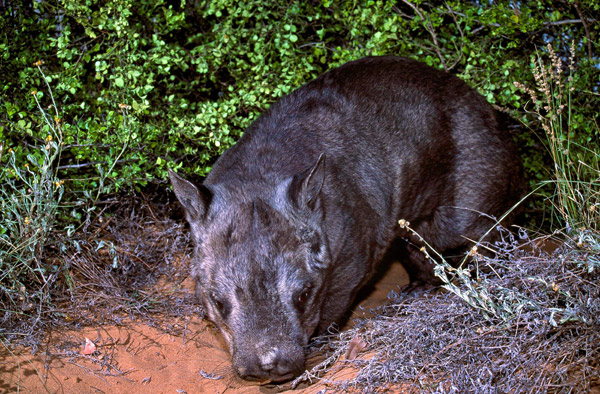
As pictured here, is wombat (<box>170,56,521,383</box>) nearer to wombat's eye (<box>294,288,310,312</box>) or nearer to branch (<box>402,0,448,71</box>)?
wombat's eye (<box>294,288,310,312</box>)

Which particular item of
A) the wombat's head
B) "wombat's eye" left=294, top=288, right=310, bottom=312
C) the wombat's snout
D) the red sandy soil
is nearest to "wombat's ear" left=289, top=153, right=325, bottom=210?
the wombat's head

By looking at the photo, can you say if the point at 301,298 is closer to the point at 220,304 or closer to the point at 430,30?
the point at 220,304

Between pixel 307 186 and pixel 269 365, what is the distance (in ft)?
3.28

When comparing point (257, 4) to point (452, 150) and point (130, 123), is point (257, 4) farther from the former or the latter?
point (452, 150)

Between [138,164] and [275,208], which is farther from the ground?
[275,208]

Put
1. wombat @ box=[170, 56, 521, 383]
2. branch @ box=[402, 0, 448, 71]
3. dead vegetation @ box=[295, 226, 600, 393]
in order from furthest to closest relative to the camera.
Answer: branch @ box=[402, 0, 448, 71] < wombat @ box=[170, 56, 521, 383] < dead vegetation @ box=[295, 226, 600, 393]

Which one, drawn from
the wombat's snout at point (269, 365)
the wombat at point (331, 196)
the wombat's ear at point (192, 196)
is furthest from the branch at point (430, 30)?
the wombat's snout at point (269, 365)

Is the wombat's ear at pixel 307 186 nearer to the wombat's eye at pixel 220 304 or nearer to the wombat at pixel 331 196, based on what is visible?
the wombat at pixel 331 196

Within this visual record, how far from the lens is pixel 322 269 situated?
3.87 m

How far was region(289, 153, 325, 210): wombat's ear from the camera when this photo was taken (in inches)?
144

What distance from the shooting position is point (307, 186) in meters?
3.71

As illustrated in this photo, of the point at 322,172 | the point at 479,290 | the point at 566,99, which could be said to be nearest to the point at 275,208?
the point at 322,172

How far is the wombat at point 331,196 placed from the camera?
3.58 meters

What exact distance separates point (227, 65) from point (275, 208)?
2.19 m
